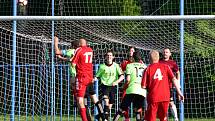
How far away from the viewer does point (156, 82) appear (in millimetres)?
11750

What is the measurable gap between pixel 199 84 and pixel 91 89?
13.9 feet

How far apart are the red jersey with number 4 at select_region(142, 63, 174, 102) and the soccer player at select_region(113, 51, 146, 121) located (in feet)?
7.74

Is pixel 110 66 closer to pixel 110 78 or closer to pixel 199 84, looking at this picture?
pixel 110 78

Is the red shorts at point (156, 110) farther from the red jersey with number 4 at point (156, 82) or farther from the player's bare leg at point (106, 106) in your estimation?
the player's bare leg at point (106, 106)

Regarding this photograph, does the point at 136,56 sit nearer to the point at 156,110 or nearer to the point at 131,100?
the point at 131,100

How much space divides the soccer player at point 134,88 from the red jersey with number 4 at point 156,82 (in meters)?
2.36

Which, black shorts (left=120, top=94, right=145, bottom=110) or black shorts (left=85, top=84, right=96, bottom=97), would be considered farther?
black shorts (left=85, top=84, right=96, bottom=97)

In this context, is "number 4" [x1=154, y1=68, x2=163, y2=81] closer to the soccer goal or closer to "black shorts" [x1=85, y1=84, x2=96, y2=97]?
"black shorts" [x1=85, y1=84, x2=96, y2=97]

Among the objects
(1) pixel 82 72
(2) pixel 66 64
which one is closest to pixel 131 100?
(1) pixel 82 72

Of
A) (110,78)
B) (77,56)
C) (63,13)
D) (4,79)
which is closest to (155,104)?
(77,56)

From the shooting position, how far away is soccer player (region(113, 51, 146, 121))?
46.6ft

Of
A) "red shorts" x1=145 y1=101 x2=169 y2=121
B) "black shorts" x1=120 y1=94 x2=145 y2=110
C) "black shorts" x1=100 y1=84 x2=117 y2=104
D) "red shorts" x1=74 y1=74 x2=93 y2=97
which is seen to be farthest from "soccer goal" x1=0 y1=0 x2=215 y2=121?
"red shorts" x1=145 y1=101 x2=169 y2=121

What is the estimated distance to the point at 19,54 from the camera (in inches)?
692

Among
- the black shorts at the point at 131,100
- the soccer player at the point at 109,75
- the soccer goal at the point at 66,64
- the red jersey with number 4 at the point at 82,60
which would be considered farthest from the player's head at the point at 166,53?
the red jersey with number 4 at the point at 82,60
